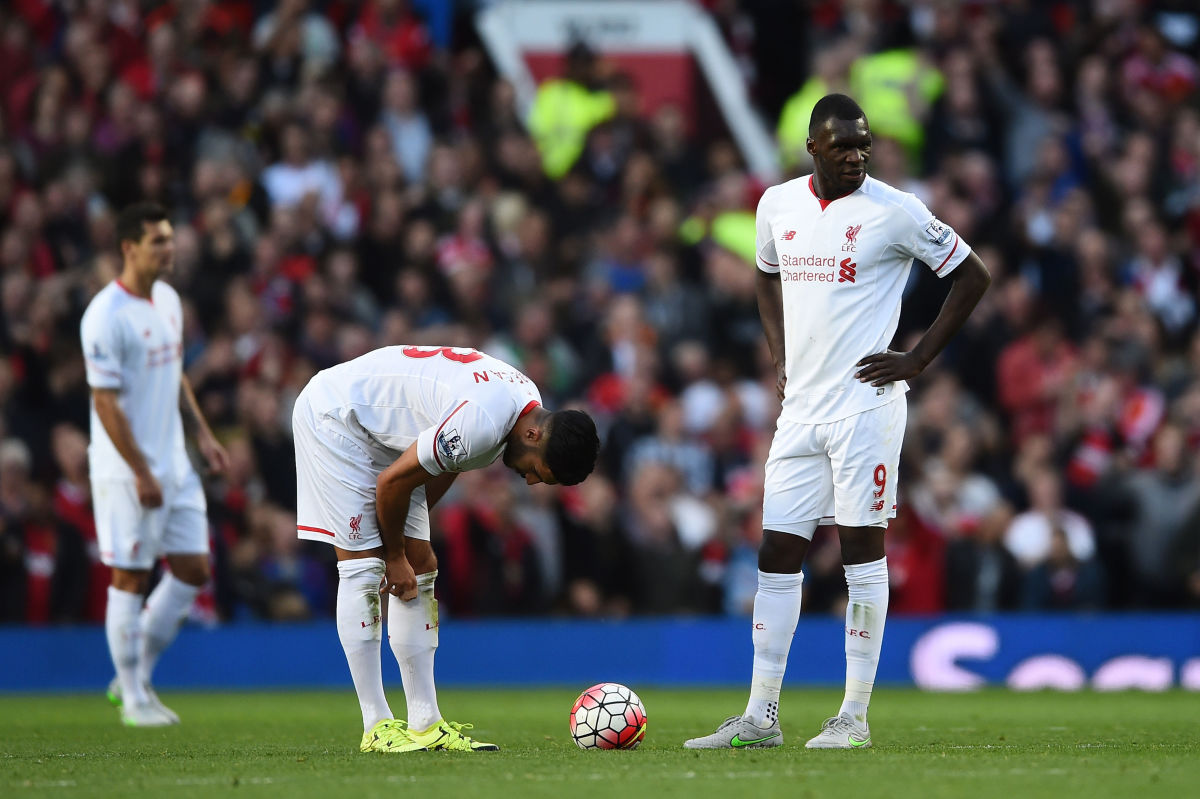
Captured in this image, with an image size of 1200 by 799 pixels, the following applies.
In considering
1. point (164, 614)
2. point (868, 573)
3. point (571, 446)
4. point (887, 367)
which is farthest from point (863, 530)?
point (164, 614)

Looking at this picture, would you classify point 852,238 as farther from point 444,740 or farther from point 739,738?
point 444,740

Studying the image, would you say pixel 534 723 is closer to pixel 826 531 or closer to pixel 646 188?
pixel 826 531

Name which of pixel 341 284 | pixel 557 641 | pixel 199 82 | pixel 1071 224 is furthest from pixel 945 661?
pixel 199 82

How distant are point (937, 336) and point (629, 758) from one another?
7.75 feet

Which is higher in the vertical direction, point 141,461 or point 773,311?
point 773,311

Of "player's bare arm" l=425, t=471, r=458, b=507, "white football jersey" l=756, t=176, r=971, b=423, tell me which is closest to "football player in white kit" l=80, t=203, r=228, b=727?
"player's bare arm" l=425, t=471, r=458, b=507

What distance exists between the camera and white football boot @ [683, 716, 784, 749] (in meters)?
8.29

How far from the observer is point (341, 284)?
16.5m

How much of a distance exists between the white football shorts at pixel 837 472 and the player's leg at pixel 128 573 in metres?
4.01

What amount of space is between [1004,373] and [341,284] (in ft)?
20.0

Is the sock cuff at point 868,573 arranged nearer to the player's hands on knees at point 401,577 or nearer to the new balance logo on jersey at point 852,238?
the new balance logo on jersey at point 852,238

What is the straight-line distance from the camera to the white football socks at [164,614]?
35.1 feet

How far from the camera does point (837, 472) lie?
8266 mm

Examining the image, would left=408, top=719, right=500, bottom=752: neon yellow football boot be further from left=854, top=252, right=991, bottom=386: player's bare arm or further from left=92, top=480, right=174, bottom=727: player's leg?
left=92, top=480, right=174, bottom=727: player's leg
